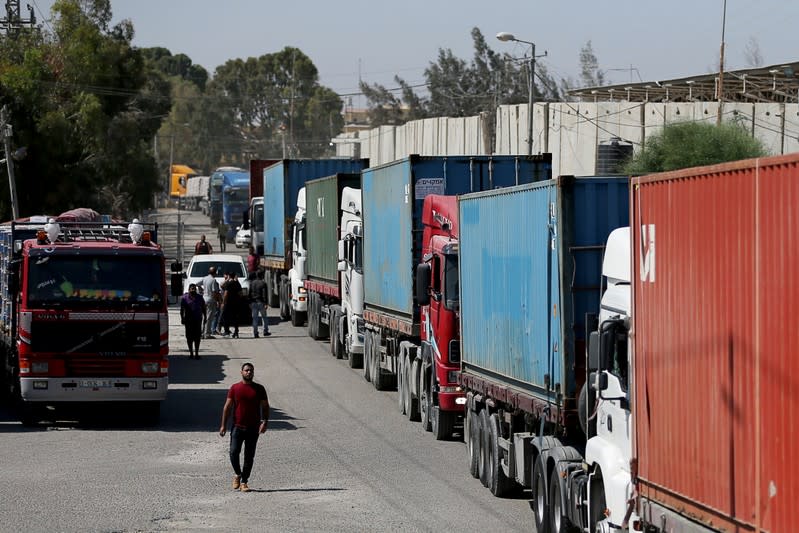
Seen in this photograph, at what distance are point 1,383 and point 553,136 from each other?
31.0 m

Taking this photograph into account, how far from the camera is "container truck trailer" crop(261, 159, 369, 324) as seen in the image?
3931 centimetres

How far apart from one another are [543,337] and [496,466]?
243cm

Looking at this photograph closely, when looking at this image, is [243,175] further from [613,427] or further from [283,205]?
[613,427]

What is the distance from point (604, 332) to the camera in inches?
418

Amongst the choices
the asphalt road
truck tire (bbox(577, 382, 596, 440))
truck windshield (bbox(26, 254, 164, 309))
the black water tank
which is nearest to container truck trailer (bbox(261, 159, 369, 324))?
the black water tank

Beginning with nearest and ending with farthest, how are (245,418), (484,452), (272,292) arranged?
(245,418) < (484,452) < (272,292)

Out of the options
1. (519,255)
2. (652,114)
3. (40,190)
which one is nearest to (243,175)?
(40,190)

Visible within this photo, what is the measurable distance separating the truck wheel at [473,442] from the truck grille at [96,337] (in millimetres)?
6054

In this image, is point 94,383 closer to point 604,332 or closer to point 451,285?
point 451,285

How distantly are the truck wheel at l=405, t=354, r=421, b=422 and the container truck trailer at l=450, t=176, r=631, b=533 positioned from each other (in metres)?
5.52

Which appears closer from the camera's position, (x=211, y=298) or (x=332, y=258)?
(x=332, y=258)

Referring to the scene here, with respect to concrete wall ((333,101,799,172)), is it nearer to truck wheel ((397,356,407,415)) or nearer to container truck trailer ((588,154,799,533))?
truck wheel ((397,356,407,415))

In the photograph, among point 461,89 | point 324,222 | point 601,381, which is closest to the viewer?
point 601,381

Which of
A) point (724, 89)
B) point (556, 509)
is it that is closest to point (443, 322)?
point (556, 509)
